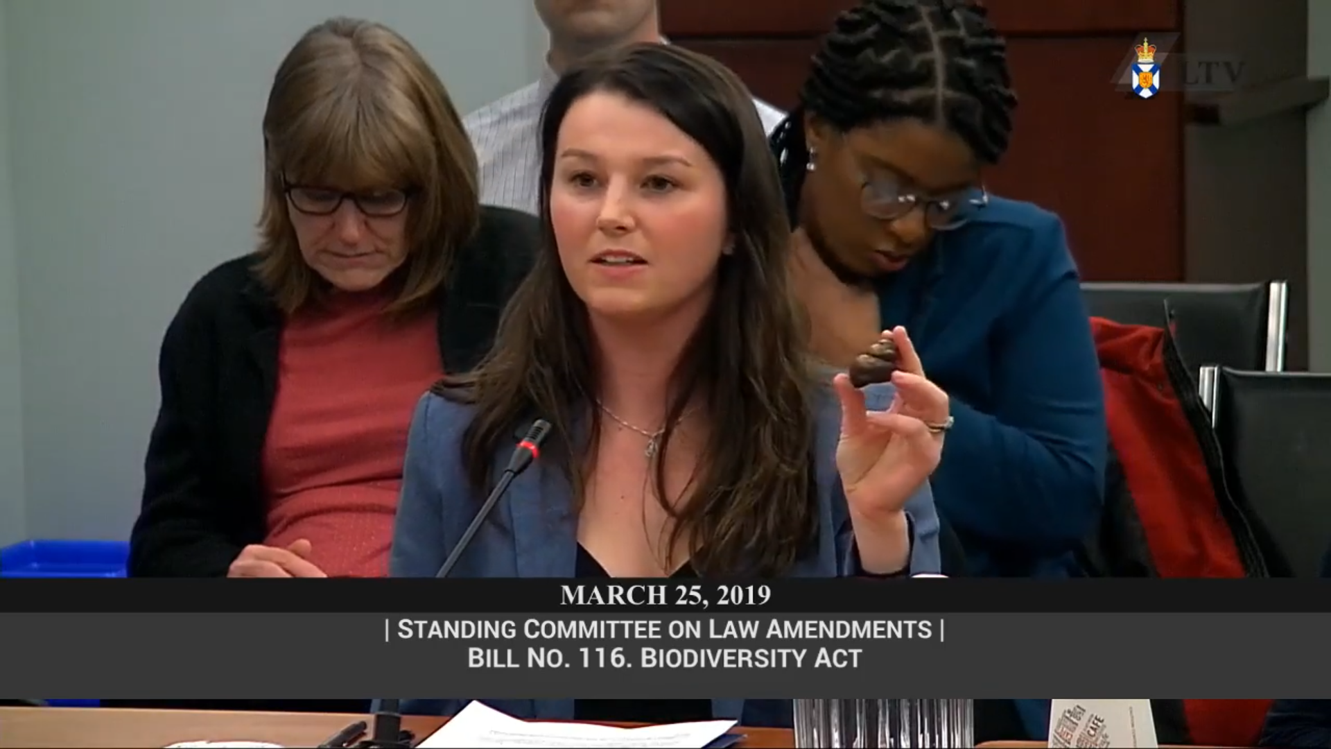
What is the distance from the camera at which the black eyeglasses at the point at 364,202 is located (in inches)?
46.4

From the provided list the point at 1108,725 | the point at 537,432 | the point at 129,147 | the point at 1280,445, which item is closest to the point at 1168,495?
the point at 1280,445

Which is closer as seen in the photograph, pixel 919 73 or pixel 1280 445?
pixel 919 73

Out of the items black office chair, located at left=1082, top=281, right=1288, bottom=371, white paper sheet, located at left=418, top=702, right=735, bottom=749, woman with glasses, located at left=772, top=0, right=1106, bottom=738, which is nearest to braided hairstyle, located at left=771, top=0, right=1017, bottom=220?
woman with glasses, located at left=772, top=0, right=1106, bottom=738

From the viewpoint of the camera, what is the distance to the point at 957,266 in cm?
117

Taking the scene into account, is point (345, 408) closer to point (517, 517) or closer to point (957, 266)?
point (517, 517)

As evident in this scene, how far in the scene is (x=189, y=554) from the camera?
3.78 feet

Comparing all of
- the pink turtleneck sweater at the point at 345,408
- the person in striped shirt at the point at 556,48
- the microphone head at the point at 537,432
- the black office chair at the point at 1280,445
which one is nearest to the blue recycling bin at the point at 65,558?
the pink turtleneck sweater at the point at 345,408

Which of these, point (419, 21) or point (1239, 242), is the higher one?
point (419, 21)

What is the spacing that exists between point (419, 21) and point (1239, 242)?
2.17 ft

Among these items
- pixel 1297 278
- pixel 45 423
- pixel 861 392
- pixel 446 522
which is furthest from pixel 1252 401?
pixel 45 423

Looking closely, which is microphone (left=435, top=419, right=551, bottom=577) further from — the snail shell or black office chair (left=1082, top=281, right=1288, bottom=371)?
black office chair (left=1082, top=281, right=1288, bottom=371)

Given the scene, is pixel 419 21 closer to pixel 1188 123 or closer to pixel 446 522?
pixel 446 522

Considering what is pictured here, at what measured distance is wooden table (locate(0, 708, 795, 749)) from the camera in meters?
1.14
